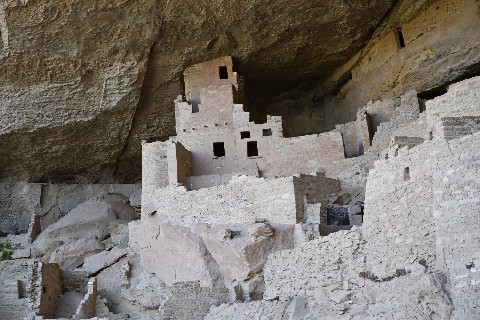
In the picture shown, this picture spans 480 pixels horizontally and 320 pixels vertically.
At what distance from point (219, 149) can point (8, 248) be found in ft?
27.7

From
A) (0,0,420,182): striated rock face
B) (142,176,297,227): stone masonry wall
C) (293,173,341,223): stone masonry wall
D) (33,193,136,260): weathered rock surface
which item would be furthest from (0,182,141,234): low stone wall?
(293,173,341,223): stone masonry wall

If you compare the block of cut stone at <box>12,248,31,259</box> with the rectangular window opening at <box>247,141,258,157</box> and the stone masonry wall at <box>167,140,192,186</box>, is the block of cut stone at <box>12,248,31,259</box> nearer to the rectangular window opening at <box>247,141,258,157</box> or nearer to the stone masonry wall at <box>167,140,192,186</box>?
the stone masonry wall at <box>167,140,192,186</box>

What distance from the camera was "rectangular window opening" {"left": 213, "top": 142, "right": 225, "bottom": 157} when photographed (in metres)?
20.3

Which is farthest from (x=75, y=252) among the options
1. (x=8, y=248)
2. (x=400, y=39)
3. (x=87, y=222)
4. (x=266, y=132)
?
(x=400, y=39)

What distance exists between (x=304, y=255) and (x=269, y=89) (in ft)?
44.6

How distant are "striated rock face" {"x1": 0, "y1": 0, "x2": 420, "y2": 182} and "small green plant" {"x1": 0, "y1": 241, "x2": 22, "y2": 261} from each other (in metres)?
4.10

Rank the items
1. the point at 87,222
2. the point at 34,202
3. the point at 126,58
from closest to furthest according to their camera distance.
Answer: the point at 126,58
the point at 87,222
the point at 34,202

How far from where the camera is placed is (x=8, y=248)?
21.0 m

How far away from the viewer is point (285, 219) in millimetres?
14406

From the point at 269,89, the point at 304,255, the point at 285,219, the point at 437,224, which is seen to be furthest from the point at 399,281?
the point at 269,89

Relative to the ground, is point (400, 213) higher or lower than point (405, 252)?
higher

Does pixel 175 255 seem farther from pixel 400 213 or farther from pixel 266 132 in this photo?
pixel 400 213

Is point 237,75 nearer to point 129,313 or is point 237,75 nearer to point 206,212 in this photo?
point 206,212

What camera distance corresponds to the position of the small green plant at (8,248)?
2009 centimetres
